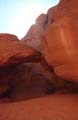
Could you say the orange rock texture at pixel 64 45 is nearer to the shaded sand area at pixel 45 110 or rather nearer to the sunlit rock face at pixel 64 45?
the sunlit rock face at pixel 64 45

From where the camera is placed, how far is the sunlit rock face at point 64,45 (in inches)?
323

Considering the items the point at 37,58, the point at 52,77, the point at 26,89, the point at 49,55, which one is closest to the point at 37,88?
the point at 26,89

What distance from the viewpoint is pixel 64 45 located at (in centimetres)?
830

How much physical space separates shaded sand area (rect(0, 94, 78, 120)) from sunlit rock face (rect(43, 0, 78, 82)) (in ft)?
2.99

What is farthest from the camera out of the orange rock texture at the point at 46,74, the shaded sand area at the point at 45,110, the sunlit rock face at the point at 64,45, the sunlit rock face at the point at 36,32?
the sunlit rock face at the point at 36,32

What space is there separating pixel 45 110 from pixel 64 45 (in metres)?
2.33

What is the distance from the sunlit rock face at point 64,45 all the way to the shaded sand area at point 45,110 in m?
0.91

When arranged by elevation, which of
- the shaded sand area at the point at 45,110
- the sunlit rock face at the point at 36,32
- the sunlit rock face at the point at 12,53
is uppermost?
the sunlit rock face at the point at 36,32

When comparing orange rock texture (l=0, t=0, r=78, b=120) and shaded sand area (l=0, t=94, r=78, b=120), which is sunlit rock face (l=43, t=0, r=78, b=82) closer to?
orange rock texture (l=0, t=0, r=78, b=120)

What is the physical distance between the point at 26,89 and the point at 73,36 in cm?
548

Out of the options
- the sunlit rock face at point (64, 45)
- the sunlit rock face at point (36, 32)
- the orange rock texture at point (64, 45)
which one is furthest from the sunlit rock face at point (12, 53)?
the sunlit rock face at point (36, 32)

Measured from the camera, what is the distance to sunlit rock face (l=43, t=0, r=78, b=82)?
26.9 feet

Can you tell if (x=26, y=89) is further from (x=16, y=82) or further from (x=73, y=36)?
(x=73, y=36)

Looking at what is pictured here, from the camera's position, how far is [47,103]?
8.29m
